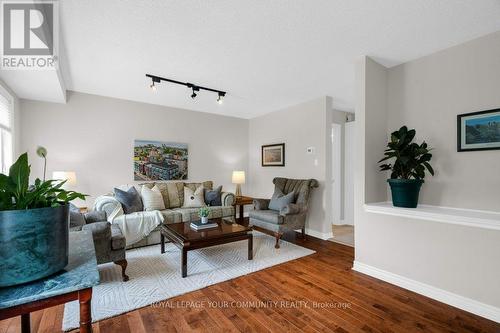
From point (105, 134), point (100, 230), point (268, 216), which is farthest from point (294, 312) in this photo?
point (105, 134)

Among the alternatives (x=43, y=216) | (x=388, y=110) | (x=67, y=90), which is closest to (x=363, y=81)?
(x=388, y=110)

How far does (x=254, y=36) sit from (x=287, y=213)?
2.49 meters

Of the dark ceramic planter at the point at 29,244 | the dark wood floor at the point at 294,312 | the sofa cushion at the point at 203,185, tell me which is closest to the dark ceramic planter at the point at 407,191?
the dark wood floor at the point at 294,312

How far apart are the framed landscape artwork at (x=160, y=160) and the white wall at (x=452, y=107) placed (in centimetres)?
386

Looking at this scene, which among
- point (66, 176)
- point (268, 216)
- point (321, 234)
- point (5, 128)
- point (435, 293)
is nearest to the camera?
point (435, 293)

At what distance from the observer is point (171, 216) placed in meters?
3.78

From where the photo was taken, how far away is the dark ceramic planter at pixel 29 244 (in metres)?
0.79

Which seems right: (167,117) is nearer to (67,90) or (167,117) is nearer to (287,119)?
(67,90)

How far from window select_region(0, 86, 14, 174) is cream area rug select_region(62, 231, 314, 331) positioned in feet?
6.41

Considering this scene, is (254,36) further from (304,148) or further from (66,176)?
(66,176)

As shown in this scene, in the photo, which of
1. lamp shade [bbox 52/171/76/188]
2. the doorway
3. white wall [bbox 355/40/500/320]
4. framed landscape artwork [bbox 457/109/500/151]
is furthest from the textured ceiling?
the doorway

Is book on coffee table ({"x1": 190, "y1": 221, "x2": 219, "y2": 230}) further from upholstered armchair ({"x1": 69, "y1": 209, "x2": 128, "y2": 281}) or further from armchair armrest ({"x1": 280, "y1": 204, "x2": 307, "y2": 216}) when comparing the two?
armchair armrest ({"x1": 280, "y1": 204, "x2": 307, "y2": 216})

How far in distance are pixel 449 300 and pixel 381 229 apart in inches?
31.2

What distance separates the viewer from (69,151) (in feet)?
12.7
